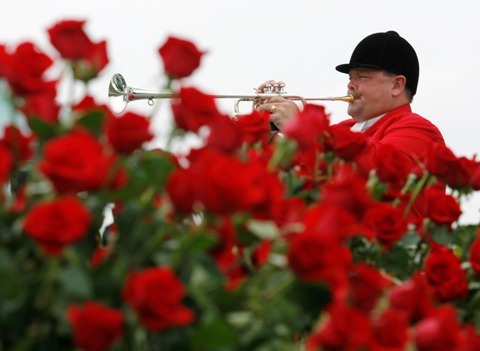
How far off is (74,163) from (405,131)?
3723 millimetres

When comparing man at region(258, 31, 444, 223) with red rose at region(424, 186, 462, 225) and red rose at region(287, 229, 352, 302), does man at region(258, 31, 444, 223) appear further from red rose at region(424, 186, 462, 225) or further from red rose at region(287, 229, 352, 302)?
red rose at region(287, 229, 352, 302)

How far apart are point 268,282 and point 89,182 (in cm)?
24

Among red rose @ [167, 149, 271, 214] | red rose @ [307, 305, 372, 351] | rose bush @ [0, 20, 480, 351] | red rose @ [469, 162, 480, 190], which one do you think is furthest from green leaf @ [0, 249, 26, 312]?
red rose @ [469, 162, 480, 190]

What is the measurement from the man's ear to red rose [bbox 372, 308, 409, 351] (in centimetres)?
410

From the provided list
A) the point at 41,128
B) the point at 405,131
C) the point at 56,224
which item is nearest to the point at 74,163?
the point at 56,224

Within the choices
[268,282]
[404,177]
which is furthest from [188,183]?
[404,177]

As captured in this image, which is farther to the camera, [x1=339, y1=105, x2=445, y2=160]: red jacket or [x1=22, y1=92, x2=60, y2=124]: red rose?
[x1=339, y1=105, x2=445, y2=160]: red jacket

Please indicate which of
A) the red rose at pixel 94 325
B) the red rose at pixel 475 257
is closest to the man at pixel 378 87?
the red rose at pixel 475 257

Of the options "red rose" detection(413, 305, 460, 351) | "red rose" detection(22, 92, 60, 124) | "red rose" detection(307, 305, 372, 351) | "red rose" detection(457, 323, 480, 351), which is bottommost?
"red rose" detection(457, 323, 480, 351)

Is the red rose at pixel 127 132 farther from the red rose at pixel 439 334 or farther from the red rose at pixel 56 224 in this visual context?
the red rose at pixel 439 334

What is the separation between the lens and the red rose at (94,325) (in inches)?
32.6

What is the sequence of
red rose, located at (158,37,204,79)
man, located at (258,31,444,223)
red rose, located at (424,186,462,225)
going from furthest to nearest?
man, located at (258,31,444,223) → red rose, located at (424,186,462,225) → red rose, located at (158,37,204,79)

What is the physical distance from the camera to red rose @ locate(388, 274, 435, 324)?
3.37ft

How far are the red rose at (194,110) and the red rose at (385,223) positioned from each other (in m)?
0.34
